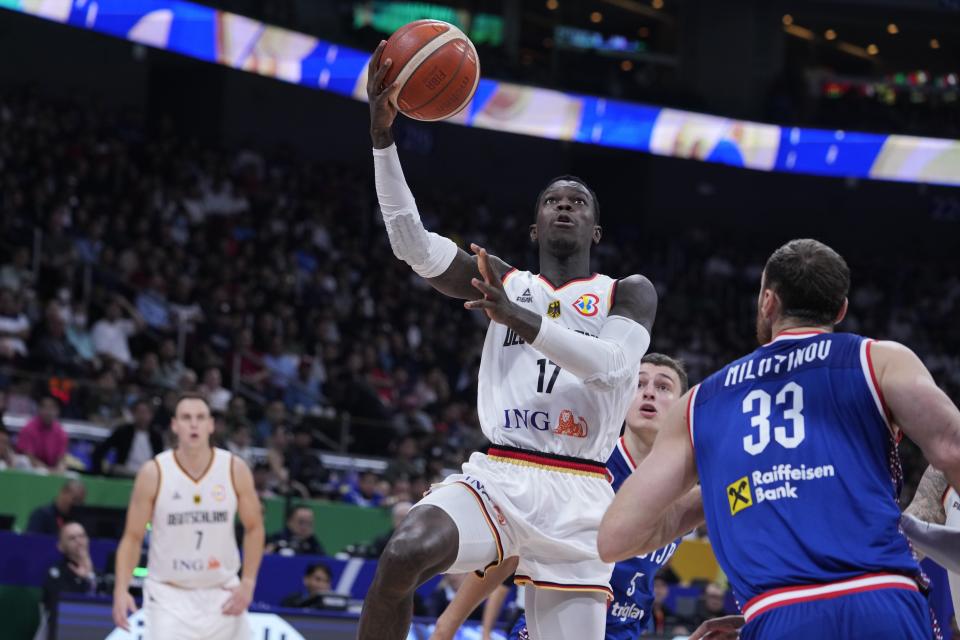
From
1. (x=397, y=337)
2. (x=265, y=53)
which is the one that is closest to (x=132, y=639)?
(x=397, y=337)

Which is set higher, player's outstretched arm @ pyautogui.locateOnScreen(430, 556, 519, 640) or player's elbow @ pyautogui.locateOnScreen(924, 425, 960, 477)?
player's elbow @ pyautogui.locateOnScreen(924, 425, 960, 477)

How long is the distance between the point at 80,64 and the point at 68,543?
15.9 meters

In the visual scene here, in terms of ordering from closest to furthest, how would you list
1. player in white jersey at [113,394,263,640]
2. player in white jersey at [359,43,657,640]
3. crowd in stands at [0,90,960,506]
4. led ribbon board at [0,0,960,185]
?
1. player in white jersey at [359,43,657,640]
2. player in white jersey at [113,394,263,640]
3. crowd in stands at [0,90,960,506]
4. led ribbon board at [0,0,960,185]

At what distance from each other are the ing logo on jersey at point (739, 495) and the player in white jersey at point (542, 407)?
1423 millimetres

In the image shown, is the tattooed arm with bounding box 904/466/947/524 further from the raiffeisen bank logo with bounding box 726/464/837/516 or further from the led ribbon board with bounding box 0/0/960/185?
the led ribbon board with bounding box 0/0/960/185

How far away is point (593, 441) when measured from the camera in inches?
219

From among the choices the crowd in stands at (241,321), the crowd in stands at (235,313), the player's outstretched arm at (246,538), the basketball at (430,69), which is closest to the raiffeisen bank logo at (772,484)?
the basketball at (430,69)

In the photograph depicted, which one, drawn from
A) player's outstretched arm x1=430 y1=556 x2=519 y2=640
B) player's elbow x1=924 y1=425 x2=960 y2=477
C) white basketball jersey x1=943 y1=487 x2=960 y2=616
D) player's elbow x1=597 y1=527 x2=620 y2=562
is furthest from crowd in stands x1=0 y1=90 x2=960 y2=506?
player's elbow x1=924 y1=425 x2=960 y2=477

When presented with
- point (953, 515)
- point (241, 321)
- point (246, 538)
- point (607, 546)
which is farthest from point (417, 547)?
point (241, 321)

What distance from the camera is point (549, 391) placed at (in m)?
5.50

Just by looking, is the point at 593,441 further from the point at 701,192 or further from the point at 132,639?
the point at 701,192

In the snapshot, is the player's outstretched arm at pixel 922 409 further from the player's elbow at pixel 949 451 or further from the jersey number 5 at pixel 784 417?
the jersey number 5 at pixel 784 417

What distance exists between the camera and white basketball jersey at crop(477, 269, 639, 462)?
550cm

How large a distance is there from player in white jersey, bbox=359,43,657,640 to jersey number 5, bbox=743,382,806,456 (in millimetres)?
1377
